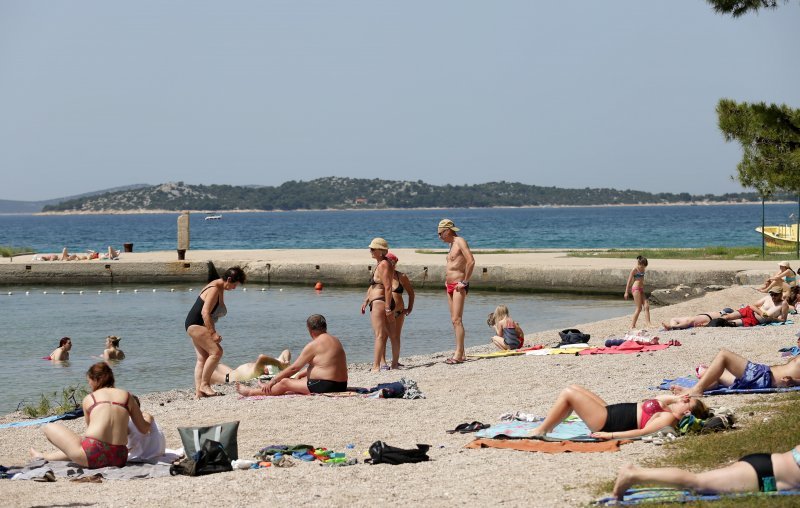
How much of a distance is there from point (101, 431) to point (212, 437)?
31.8 inches

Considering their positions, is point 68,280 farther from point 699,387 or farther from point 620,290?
point 699,387

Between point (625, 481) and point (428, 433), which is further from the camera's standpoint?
point (428, 433)

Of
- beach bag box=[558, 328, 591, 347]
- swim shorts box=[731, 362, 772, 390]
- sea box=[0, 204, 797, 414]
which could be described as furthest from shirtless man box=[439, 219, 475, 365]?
swim shorts box=[731, 362, 772, 390]

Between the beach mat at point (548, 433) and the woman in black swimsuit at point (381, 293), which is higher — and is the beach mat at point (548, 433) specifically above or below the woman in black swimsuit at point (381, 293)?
below

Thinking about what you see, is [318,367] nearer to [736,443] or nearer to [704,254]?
[736,443]

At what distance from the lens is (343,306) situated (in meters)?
24.5

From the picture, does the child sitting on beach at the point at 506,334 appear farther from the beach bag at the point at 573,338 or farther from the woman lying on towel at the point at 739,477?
the woman lying on towel at the point at 739,477

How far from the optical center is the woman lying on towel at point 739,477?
5840mm

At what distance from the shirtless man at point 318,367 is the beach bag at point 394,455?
10.7 ft

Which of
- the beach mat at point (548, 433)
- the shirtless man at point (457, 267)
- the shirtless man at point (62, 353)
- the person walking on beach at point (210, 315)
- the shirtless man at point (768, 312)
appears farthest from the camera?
the shirtless man at point (62, 353)

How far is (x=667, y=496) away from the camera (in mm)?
6004

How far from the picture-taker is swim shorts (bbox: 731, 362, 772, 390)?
959 centimetres

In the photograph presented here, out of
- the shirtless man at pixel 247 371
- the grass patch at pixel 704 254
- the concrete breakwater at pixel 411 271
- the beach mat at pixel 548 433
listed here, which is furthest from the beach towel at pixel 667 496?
the grass patch at pixel 704 254

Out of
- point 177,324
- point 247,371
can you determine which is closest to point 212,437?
point 247,371
